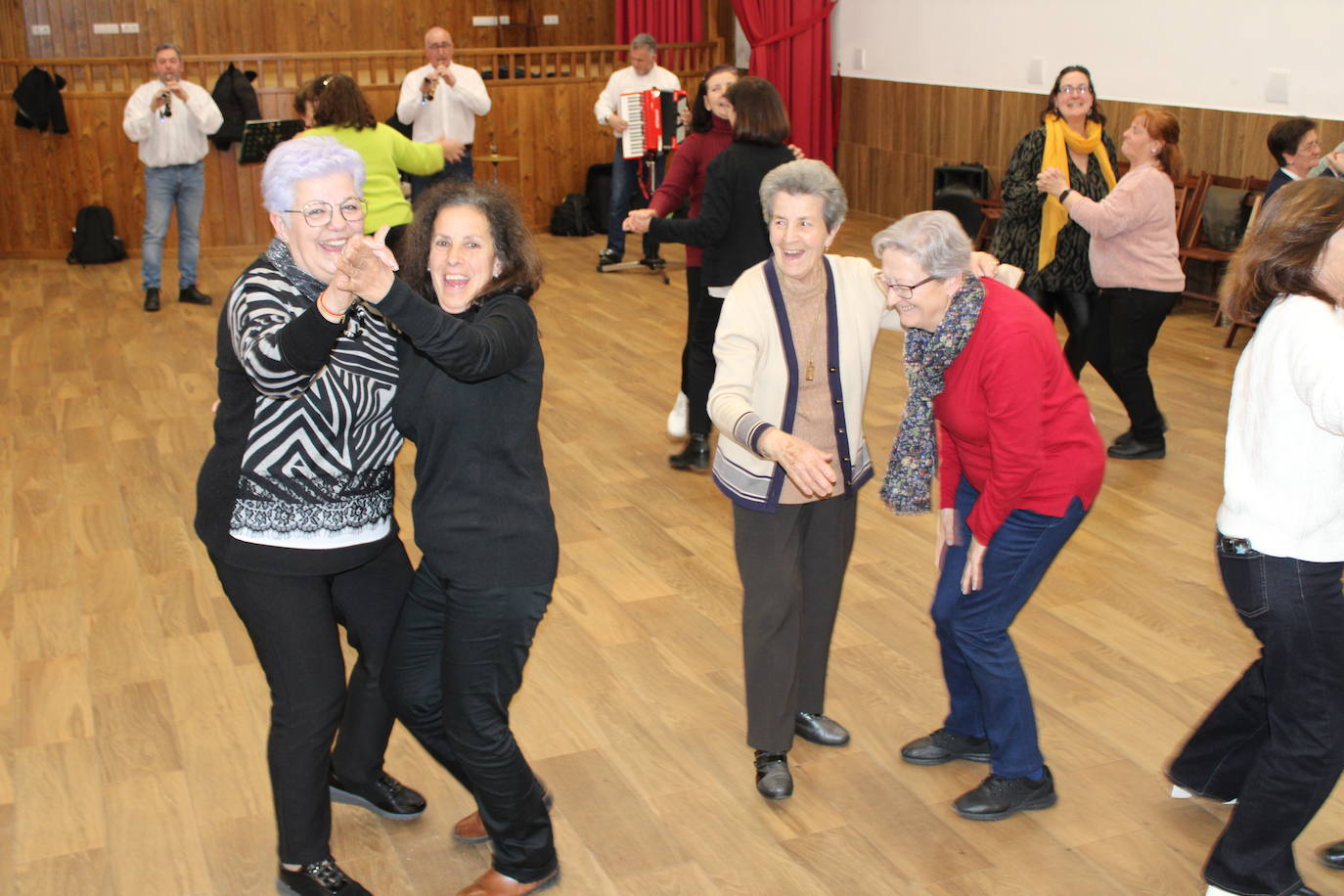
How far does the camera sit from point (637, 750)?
10.7 ft

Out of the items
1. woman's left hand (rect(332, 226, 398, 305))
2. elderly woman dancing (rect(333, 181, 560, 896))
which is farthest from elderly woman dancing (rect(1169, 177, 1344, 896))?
woman's left hand (rect(332, 226, 398, 305))

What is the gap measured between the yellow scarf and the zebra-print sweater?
3.72m

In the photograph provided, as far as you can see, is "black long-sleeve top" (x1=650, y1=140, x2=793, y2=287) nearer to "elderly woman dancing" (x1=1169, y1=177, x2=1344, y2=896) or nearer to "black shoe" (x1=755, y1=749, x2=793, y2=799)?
"black shoe" (x1=755, y1=749, x2=793, y2=799)

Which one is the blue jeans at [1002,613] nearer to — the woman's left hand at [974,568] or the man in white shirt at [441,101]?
the woman's left hand at [974,568]

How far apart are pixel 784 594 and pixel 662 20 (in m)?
10.5

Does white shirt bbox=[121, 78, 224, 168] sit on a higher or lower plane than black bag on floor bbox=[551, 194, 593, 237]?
higher

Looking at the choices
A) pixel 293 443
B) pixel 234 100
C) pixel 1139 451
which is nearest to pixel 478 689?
pixel 293 443

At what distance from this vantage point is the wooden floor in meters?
2.81

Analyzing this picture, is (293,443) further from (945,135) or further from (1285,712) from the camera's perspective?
(945,135)

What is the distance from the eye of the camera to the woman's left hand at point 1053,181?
202 inches

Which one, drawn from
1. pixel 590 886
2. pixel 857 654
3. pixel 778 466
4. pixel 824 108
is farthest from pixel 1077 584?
pixel 824 108

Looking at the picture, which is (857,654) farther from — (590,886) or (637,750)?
(590,886)

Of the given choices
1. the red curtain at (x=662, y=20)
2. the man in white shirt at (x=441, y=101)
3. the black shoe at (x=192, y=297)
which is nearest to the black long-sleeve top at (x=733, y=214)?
the man in white shirt at (x=441, y=101)

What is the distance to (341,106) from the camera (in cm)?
585
